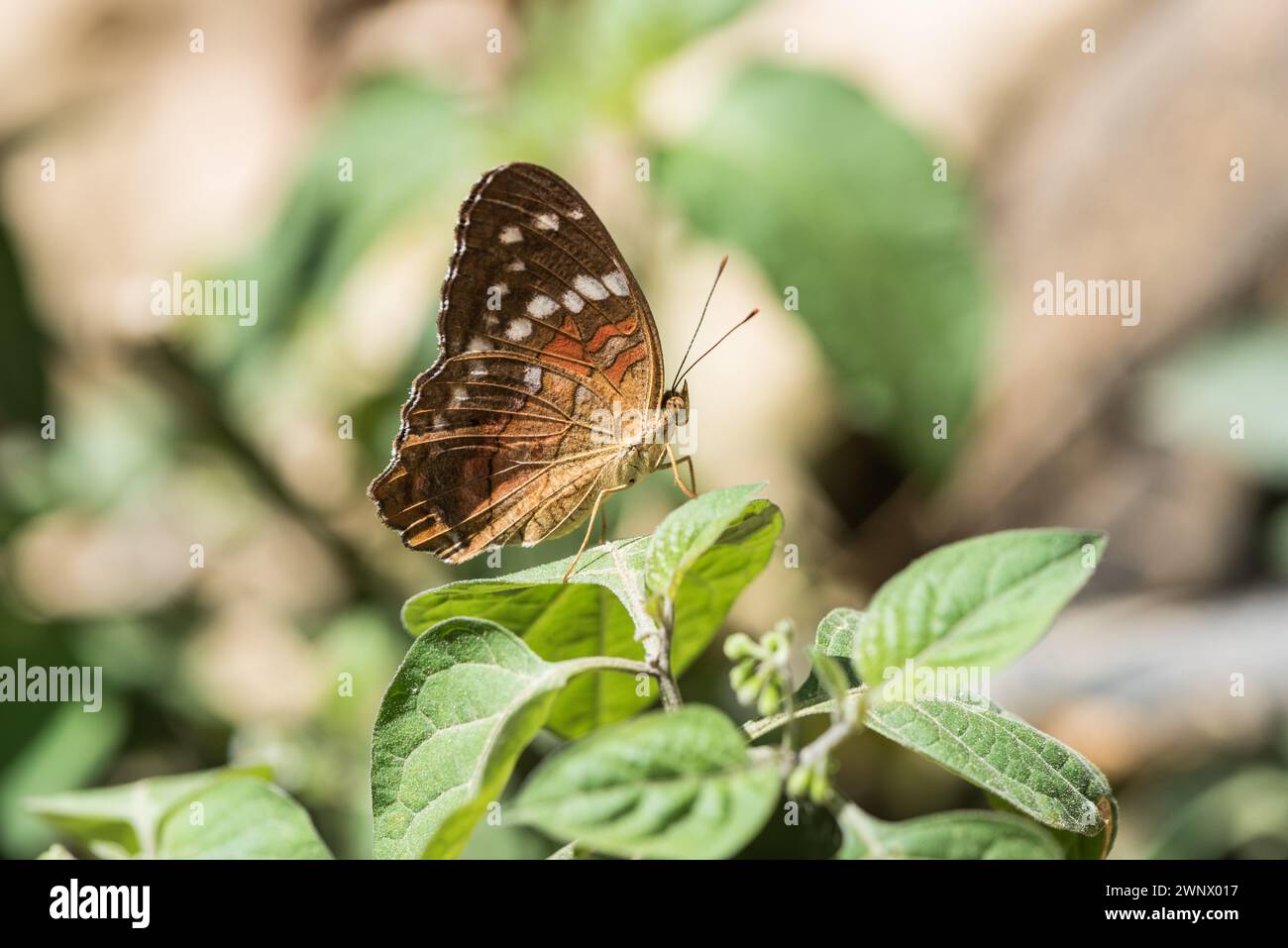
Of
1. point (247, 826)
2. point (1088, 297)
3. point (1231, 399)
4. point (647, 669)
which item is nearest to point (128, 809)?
point (247, 826)

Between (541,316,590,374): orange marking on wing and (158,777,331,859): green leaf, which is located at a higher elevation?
(541,316,590,374): orange marking on wing

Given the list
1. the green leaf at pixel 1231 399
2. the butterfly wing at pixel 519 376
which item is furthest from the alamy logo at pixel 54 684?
the green leaf at pixel 1231 399

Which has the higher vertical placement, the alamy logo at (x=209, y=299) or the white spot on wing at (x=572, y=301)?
the alamy logo at (x=209, y=299)

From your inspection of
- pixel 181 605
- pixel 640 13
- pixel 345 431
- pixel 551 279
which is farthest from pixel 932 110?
pixel 181 605

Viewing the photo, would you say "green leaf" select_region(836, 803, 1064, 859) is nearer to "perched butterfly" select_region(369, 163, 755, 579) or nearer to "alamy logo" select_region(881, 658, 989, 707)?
"alamy logo" select_region(881, 658, 989, 707)

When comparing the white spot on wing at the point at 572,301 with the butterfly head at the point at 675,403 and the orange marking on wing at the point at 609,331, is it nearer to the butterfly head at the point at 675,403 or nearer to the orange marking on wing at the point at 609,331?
the orange marking on wing at the point at 609,331

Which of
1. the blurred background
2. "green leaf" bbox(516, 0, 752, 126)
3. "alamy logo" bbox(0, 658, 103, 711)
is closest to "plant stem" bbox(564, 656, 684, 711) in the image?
the blurred background

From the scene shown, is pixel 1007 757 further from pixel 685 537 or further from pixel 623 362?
pixel 623 362
